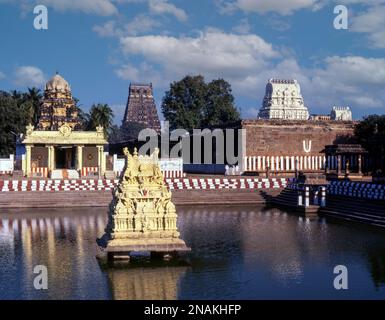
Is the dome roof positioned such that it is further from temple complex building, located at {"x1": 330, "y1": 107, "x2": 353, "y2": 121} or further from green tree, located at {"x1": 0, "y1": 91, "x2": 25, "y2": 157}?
temple complex building, located at {"x1": 330, "y1": 107, "x2": 353, "y2": 121}

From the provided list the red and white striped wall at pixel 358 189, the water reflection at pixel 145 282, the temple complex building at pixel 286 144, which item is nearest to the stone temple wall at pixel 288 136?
the temple complex building at pixel 286 144

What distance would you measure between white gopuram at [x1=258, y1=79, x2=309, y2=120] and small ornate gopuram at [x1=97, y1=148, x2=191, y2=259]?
90.1 metres

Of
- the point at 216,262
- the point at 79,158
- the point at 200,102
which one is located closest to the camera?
the point at 216,262

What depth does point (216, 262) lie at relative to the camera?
13648mm

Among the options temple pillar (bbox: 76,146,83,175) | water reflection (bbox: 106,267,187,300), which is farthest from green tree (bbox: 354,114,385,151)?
water reflection (bbox: 106,267,187,300)

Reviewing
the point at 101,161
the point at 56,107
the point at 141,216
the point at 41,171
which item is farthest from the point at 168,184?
the point at 56,107

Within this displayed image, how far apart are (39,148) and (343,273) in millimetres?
31507

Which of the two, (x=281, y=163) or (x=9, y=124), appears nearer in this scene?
(x=281, y=163)

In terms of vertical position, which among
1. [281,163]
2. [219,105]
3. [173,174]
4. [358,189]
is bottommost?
[358,189]

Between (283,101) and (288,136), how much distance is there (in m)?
63.7

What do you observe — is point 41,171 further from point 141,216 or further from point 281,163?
point 141,216

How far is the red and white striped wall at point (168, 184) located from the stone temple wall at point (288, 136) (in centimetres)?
1130

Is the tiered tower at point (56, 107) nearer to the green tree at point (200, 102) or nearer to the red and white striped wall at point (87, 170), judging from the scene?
the red and white striped wall at point (87, 170)
